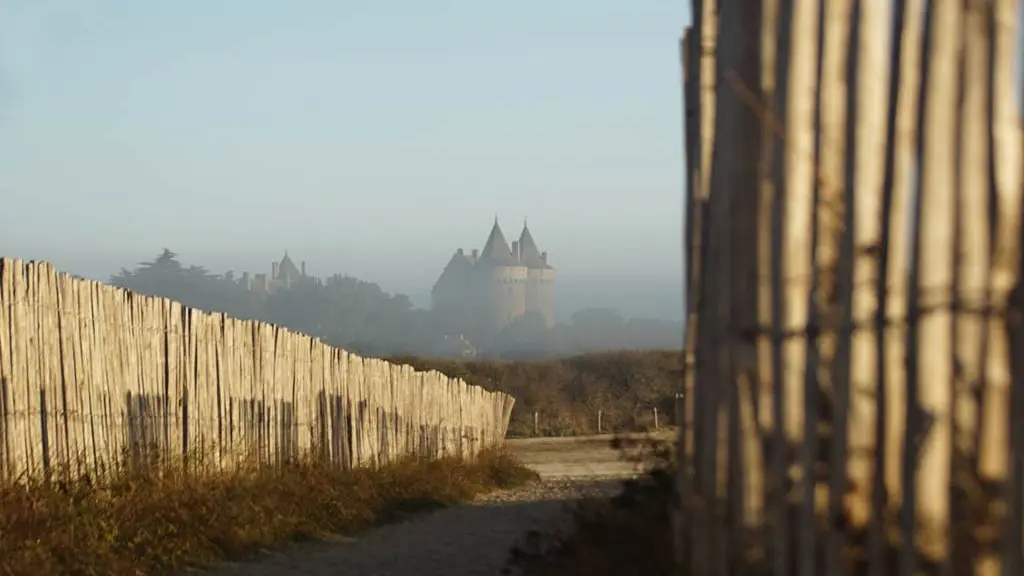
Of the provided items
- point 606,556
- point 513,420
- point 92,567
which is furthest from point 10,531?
point 513,420

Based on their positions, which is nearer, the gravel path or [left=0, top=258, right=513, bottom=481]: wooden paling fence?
the gravel path

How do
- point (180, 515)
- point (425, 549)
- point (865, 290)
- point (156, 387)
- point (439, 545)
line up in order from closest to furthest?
point (865, 290) < point (180, 515) < point (425, 549) < point (439, 545) < point (156, 387)

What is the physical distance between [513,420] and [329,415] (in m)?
13.8

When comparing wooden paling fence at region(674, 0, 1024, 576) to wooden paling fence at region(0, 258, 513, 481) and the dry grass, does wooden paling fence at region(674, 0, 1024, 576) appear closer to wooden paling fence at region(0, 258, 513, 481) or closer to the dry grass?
the dry grass

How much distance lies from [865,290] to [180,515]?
18.3 feet

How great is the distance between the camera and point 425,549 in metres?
8.23

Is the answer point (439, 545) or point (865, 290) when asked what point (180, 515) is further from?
point (865, 290)

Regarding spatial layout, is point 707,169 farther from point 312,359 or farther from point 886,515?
point 312,359

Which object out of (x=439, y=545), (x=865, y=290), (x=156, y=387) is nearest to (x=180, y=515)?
(x=156, y=387)

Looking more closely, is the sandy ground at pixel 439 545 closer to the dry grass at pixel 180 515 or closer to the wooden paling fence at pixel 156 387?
the dry grass at pixel 180 515

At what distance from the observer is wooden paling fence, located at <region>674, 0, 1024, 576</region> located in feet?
8.52

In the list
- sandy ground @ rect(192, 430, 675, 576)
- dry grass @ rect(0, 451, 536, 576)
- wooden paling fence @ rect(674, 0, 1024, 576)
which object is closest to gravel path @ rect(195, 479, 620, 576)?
sandy ground @ rect(192, 430, 675, 576)

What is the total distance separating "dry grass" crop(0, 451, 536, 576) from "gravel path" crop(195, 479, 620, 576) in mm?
203

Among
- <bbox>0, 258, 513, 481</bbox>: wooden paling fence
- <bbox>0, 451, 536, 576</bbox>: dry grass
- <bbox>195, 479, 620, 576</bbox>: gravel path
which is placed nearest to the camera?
<bbox>0, 451, 536, 576</bbox>: dry grass
